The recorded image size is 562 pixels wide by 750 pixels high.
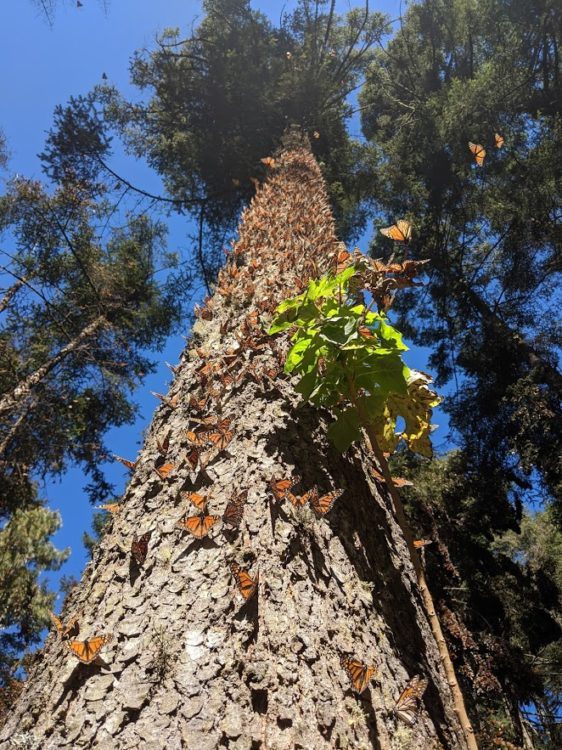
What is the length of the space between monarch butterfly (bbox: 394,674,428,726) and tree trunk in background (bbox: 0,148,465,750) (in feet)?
0.09

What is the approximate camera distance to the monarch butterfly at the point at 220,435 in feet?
6.19

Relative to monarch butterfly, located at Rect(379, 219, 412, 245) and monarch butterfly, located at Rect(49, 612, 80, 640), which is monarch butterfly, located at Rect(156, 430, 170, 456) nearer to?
monarch butterfly, located at Rect(49, 612, 80, 640)

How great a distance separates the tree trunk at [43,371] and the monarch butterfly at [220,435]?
6.75 meters

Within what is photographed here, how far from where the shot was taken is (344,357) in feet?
5.92

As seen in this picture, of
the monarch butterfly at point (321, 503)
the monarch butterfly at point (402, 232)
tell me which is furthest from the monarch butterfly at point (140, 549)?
the monarch butterfly at point (402, 232)

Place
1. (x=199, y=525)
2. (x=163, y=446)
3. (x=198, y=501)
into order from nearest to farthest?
(x=199, y=525)
(x=198, y=501)
(x=163, y=446)

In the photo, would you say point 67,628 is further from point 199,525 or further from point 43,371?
point 43,371

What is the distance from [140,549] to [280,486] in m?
0.48

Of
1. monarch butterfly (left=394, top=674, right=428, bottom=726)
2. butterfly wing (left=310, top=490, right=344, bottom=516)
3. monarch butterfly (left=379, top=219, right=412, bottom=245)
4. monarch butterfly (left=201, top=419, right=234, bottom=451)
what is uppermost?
monarch butterfly (left=379, top=219, right=412, bottom=245)

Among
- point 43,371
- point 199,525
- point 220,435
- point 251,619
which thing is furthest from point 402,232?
point 43,371

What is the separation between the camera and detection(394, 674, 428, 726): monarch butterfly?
4.20 feet

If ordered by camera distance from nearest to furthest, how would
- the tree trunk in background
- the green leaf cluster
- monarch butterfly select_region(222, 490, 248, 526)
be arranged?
the tree trunk in background, monarch butterfly select_region(222, 490, 248, 526), the green leaf cluster

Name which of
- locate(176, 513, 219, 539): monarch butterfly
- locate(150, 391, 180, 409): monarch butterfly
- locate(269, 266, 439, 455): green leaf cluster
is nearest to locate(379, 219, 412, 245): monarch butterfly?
locate(269, 266, 439, 455): green leaf cluster

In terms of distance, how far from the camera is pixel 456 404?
8.33 m
